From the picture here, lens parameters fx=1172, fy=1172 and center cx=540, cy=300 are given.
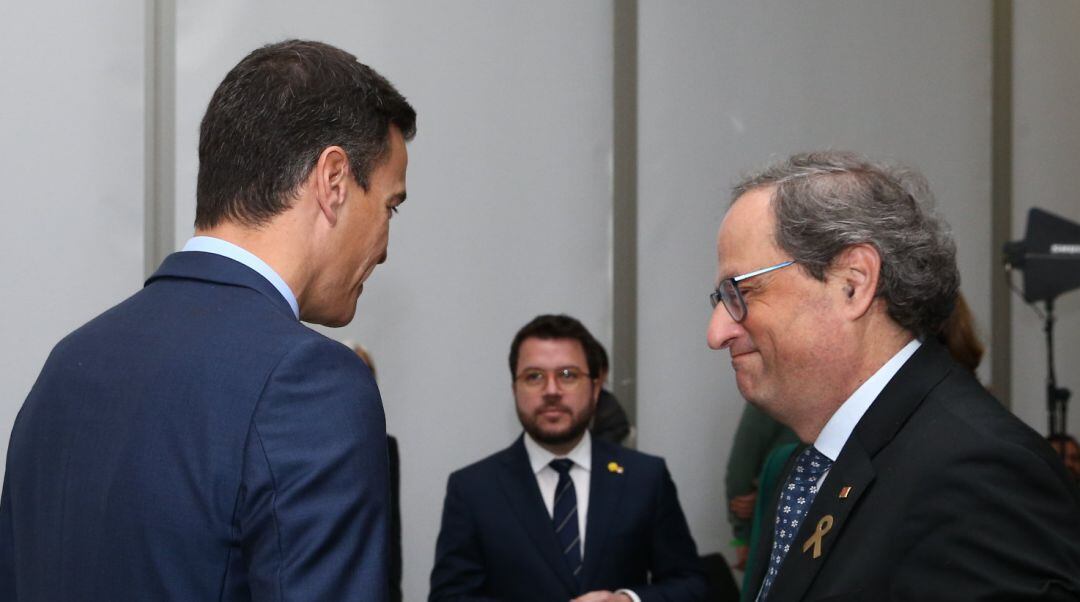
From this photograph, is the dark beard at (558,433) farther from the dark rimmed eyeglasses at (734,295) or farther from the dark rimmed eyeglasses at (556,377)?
the dark rimmed eyeglasses at (734,295)

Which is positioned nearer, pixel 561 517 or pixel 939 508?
pixel 939 508

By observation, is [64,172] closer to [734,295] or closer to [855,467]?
[734,295]

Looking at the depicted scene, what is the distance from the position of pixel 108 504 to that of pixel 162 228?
307cm

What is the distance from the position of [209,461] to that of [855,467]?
0.91m

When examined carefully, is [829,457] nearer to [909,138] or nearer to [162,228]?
[162,228]

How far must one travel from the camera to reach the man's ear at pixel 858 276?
1.73 meters

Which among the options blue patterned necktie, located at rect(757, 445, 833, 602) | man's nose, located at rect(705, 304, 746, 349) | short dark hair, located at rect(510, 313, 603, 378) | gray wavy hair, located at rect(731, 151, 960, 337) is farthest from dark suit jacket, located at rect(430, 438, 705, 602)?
gray wavy hair, located at rect(731, 151, 960, 337)

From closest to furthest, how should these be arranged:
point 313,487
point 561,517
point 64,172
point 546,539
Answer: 1. point 313,487
2. point 546,539
3. point 561,517
4. point 64,172

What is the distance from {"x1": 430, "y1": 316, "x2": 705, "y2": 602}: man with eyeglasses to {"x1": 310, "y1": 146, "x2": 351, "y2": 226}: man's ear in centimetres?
194

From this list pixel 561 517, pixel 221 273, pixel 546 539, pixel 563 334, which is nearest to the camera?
pixel 221 273

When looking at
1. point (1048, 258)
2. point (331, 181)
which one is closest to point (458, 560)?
point (331, 181)

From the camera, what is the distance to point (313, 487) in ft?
4.03

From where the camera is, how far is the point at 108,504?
1272 millimetres

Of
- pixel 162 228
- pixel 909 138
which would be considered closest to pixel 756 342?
pixel 162 228
